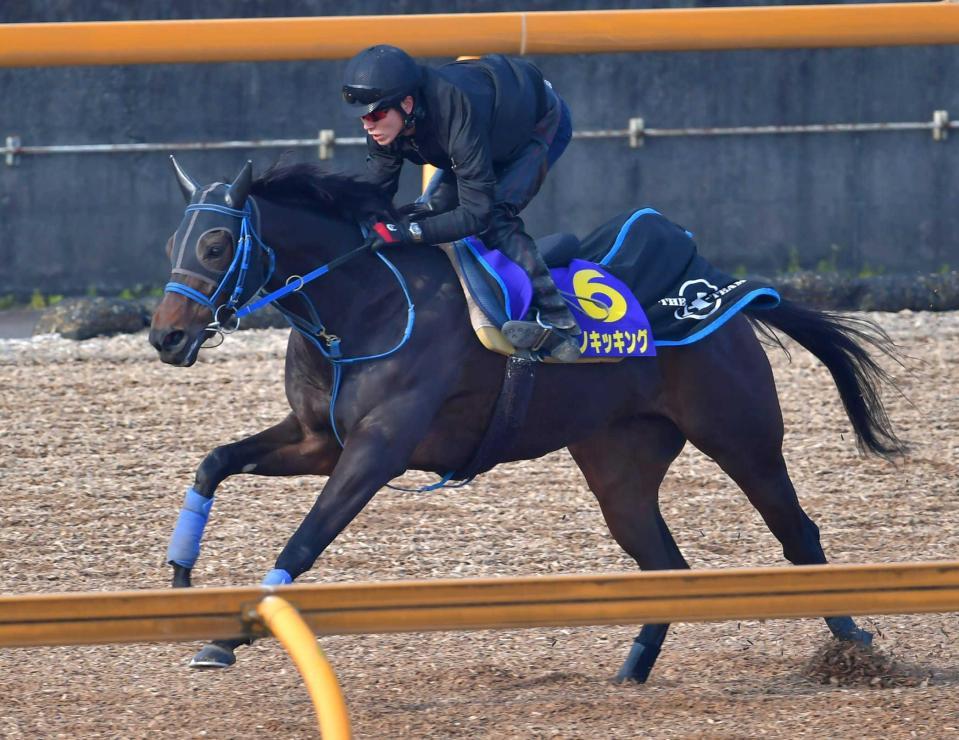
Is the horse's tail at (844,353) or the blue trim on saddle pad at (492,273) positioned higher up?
the blue trim on saddle pad at (492,273)

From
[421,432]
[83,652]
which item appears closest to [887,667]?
[421,432]

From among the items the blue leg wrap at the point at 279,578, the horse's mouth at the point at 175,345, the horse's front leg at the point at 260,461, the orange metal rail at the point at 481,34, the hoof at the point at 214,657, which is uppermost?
the orange metal rail at the point at 481,34

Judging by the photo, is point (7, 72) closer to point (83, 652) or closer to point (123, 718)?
point (83, 652)

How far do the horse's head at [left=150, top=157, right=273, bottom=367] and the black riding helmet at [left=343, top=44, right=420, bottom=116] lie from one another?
40 cm

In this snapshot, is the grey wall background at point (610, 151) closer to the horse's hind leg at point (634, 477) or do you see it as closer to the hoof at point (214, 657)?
the horse's hind leg at point (634, 477)

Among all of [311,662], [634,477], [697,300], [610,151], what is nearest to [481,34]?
[697,300]

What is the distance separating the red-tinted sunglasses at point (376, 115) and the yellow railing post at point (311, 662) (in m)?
1.68

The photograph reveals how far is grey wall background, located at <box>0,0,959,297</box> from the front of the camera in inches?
484

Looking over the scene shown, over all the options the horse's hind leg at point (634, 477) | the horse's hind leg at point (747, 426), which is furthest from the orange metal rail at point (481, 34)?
the horse's hind leg at point (634, 477)

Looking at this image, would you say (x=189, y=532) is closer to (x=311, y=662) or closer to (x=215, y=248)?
(x=215, y=248)

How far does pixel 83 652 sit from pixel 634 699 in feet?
6.27

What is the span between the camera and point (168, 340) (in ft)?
13.7

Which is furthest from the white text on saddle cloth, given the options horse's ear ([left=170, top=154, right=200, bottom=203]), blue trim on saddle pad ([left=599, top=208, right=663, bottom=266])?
horse's ear ([left=170, top=154, right=200, bottom=203])

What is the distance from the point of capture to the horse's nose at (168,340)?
4168 mm
